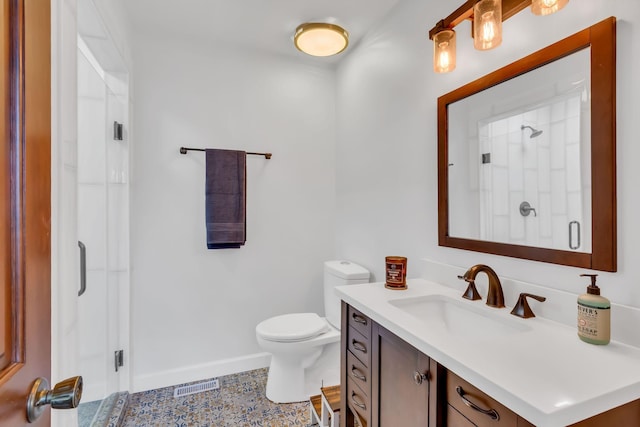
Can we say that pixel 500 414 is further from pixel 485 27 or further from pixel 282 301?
pixel 282 301

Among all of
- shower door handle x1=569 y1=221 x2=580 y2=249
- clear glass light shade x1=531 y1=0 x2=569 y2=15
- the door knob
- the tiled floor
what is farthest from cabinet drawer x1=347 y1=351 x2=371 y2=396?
clear glass light shade x1=531 y1=0 x2=569 y2=15

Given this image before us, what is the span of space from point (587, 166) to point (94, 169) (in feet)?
7.23

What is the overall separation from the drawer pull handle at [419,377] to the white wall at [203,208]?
1.62m

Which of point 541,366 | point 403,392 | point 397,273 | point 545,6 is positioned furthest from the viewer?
point 397,273

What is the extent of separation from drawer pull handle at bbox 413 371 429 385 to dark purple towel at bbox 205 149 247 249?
1540 mm

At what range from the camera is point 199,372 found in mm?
2225

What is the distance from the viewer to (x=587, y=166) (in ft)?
3.17

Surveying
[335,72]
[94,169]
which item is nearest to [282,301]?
[94,169]

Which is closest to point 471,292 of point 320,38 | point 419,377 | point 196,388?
point 419,377

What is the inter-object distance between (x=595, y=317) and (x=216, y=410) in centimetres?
194

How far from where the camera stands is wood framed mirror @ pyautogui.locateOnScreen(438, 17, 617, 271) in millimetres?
921

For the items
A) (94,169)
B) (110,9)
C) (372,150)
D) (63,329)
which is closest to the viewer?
(63,329)

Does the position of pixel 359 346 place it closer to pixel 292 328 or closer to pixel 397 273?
pixel 397 273

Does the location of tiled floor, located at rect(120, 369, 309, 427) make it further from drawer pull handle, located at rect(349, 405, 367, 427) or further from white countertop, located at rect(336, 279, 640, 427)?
white countertop, located at rect(336, 279, 640, 427)
